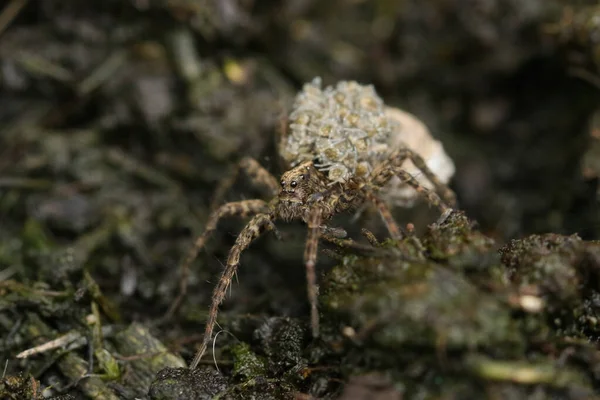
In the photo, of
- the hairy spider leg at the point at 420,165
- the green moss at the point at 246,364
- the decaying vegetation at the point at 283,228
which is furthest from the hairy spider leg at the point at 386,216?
the green moss at the point at 246,364

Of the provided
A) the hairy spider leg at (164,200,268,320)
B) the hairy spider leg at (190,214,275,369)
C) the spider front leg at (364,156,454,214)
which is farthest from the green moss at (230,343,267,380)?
the spider front leg at (364,156,454,214)

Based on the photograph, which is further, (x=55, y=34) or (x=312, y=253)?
(x=55, y=34)

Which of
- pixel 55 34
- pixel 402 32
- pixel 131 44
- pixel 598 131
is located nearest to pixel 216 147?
pixel 131 44

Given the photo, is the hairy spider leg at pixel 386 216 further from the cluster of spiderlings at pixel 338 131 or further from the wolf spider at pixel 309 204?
the cluster of spiderlings at pixel 338 131

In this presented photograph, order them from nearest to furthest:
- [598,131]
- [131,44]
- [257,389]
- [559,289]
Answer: [559,289]
[257,389]
[598,131]
[131,44]

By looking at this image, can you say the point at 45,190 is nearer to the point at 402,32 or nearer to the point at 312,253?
the point at 312,253

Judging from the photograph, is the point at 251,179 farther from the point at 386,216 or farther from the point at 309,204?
the point at 386,216
